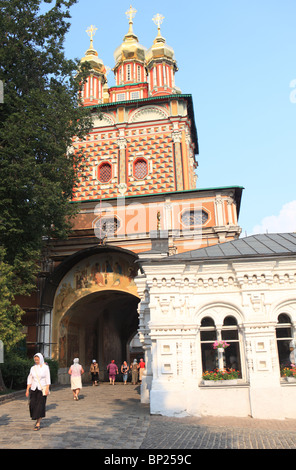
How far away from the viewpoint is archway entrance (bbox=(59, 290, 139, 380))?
2066 cm

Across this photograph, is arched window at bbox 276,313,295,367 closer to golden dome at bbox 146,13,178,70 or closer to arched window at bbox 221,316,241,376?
arched window at bbox 221,316,241,376

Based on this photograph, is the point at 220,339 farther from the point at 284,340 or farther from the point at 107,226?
the point at 107,226

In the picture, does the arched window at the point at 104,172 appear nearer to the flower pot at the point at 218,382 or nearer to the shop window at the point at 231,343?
the shop window at the point at 231,343

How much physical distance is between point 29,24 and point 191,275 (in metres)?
12.0

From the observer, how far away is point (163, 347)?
9.73m

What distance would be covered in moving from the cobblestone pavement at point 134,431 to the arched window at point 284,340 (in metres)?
1.49

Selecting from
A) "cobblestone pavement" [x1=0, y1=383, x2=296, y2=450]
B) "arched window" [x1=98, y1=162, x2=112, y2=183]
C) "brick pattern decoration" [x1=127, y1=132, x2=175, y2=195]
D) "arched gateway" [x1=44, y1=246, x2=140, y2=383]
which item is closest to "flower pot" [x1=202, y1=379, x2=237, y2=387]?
"cobblestone pavement" [x1=0, y1=383, x2=296, y2=450]

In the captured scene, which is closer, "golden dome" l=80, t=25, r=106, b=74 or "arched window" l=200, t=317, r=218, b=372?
"arched window" l=200, t=317, r=218, b=372

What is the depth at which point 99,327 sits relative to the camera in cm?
2500

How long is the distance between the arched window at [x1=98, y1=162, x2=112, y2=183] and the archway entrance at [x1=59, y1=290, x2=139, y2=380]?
7373 mm

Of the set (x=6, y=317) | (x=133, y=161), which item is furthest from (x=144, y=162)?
(x=6, y=317)

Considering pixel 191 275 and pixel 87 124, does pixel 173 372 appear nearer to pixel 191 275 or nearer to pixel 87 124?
pixel 191 275

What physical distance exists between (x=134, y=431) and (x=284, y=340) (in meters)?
4.28

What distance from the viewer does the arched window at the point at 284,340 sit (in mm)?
9906
